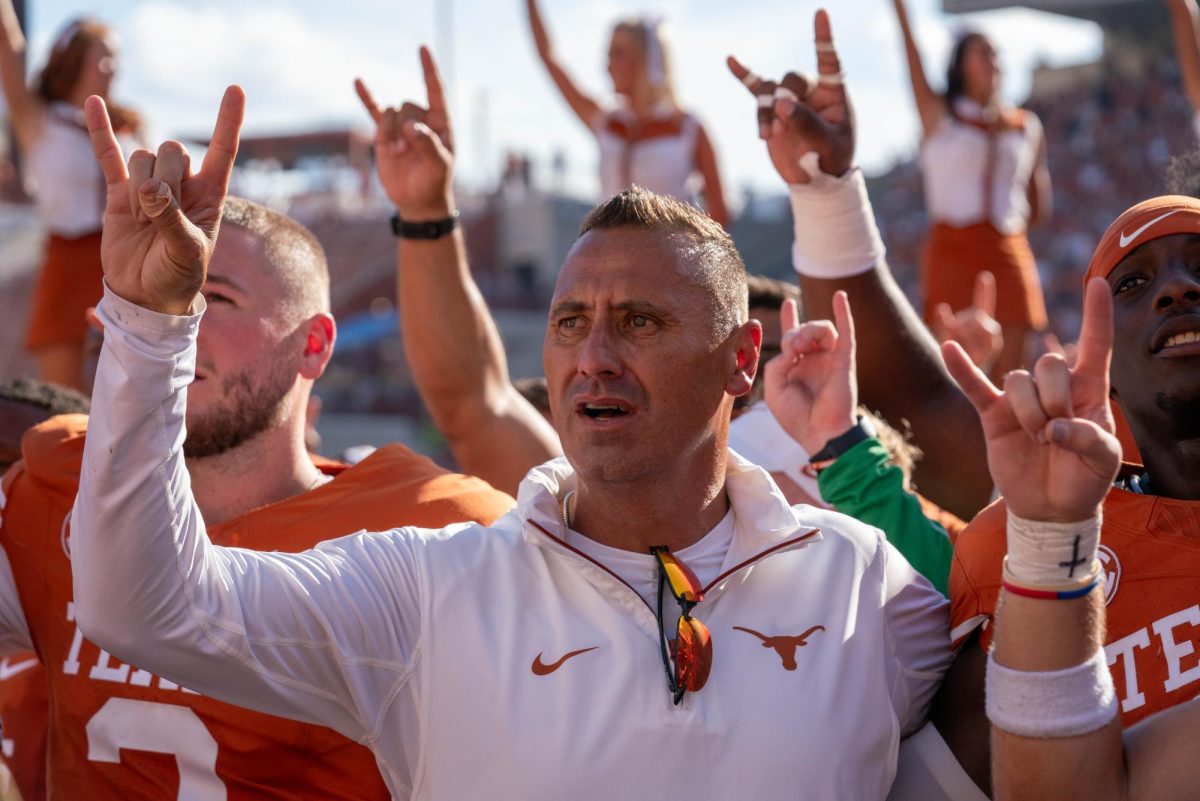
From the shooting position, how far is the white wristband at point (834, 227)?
3.45 metres

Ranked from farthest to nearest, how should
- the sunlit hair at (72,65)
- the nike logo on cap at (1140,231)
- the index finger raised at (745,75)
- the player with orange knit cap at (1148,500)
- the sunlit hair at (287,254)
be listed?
the sunlit hair at (72,65)
the index finger raised at (745,75)
the sunlit hair at (287,254)
the nike logo on cap at (1140,231)
the player with orange knit cap at (1148,500)

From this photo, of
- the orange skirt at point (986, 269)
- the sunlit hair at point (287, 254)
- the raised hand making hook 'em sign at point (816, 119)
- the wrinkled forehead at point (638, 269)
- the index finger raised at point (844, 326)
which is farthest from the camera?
the orange skirt at point (986, 269)

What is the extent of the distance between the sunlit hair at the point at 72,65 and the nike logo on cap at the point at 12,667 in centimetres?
247

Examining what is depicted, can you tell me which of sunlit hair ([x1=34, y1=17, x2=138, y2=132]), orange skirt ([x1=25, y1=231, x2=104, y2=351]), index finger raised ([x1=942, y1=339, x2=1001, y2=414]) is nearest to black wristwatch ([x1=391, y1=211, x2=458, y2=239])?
index finger raised ([x1=942, y1=339, x2=1001, y2=414])

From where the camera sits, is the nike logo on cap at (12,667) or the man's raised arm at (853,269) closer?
the man's raised arm at (853,269)

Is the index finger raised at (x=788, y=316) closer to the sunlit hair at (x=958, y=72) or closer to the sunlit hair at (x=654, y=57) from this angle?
the sunlit hair at (x=654, y=57)

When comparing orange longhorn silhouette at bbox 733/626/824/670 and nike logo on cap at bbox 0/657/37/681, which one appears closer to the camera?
orange longhorn silhouette at bbox 733/626/824/670

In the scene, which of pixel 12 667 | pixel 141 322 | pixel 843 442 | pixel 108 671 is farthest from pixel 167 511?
pixel 12 667

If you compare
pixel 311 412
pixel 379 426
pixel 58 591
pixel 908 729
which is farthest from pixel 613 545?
pixel 379 426

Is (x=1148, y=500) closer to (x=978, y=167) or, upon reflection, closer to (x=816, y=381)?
Answer: (x=816, y=381)

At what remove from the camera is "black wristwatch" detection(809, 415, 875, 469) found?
3.03 meters

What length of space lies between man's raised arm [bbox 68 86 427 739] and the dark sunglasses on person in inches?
19.5

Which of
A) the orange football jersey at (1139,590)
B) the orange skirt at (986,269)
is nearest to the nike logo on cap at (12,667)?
the orange football jersey at (1139,590)

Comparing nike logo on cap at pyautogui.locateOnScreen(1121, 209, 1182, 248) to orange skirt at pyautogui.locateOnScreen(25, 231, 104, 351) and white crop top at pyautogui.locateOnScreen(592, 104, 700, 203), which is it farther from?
orange skirt at pyautogui.locateOnScreen(25, 231, 104, 351)
